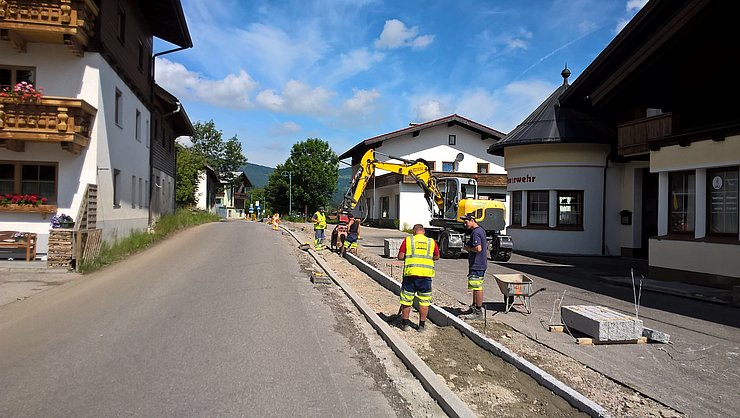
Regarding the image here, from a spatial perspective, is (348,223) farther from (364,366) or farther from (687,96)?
(364,366)

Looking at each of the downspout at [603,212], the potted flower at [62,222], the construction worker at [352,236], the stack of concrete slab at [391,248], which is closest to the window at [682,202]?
Result: the downspout at [603,212]

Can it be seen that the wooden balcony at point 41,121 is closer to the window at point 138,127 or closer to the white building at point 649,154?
the window at point 138,127

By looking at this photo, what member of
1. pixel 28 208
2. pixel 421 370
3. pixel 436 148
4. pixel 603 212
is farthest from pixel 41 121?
pixel 436 148

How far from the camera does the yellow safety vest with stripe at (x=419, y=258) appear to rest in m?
8.04

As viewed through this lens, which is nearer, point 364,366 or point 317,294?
point 364,366

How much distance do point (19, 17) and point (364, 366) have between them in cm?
1351

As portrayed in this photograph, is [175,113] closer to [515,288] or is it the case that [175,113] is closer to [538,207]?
[538,207]

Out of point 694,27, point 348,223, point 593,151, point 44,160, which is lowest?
point 348,223

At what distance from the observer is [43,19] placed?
1409cm

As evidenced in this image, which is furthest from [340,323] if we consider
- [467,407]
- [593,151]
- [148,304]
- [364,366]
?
[593,151]

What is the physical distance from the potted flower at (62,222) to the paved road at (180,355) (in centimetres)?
305

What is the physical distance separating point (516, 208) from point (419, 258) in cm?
1693

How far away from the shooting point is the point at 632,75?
48.4ft

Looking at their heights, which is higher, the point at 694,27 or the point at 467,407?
the point at 694,27
